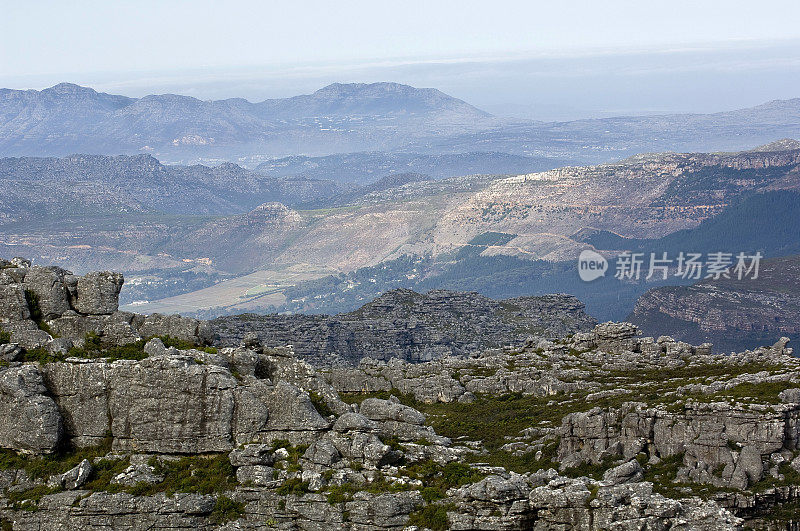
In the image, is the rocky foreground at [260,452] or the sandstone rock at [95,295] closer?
the rocky foreground at [260,452]

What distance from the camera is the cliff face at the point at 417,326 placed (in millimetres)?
151625

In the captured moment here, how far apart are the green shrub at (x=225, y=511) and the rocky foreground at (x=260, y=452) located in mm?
60

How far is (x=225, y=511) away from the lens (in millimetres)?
45562

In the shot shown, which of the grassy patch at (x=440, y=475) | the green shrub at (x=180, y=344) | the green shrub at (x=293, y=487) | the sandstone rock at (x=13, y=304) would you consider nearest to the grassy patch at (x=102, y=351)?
the green shrub at (x=180, y=344)

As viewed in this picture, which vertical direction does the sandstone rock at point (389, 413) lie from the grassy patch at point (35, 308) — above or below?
below

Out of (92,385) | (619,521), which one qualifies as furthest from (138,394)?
(619,521)

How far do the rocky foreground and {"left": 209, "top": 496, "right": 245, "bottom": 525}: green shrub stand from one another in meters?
0.06

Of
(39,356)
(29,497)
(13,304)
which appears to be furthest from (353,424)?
(13,304)

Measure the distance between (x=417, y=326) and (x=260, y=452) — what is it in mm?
114841

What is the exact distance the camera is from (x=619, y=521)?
42.3 meters

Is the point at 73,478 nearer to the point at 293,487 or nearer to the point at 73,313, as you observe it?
the point at 293,487

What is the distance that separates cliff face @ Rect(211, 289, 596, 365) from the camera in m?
152

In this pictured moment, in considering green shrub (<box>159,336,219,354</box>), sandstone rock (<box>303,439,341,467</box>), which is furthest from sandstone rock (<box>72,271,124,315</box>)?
sandstone rock (<box>303,439,341,467</box>)

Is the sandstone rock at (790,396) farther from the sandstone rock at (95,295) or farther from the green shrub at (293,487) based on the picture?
the sandstone rock at (95,295)
